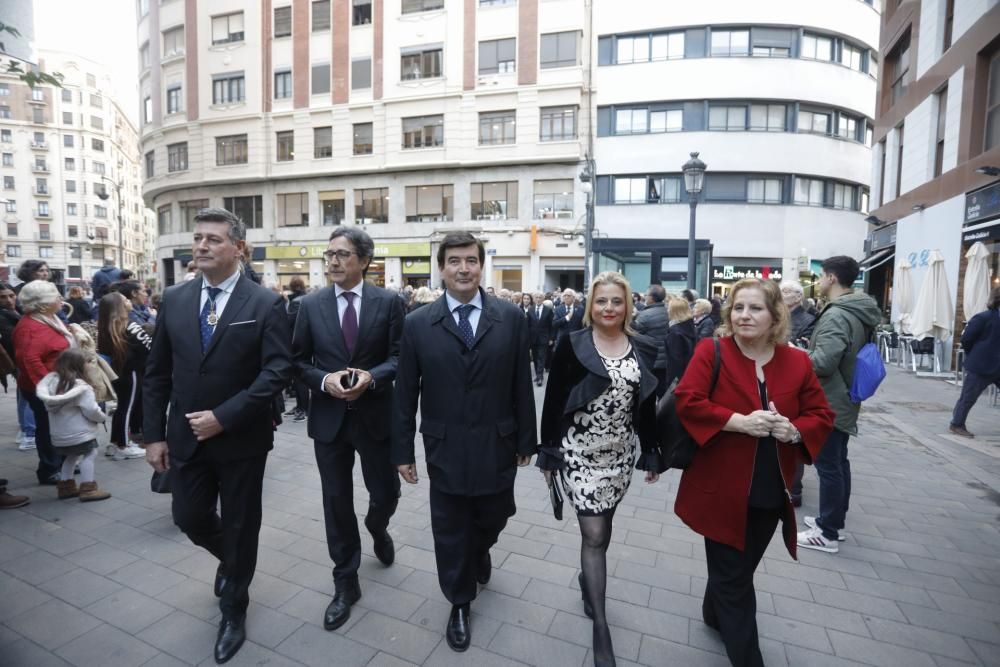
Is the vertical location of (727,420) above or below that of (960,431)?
above

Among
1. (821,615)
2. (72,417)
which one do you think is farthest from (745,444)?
(72,417)

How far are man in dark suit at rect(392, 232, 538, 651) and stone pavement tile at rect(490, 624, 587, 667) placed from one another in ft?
0.68

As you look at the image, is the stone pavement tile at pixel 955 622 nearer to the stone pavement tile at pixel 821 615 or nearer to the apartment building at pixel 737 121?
the stone pavement tile at pixel 821 615

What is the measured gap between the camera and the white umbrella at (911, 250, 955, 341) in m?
11.5

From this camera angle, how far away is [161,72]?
32.0 meters

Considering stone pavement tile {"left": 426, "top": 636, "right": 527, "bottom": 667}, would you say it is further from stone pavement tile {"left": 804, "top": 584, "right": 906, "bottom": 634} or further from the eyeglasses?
the eyeglasses

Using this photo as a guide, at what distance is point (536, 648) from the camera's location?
2859 millimetres

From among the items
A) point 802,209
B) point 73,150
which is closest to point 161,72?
point 802,209

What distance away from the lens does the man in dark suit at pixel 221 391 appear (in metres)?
2.81

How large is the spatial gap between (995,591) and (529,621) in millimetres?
3203

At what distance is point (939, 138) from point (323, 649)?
18763 millimetres

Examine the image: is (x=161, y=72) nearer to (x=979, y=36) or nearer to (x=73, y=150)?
(x=979, y=36)

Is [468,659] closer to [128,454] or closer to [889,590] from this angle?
[889,590]

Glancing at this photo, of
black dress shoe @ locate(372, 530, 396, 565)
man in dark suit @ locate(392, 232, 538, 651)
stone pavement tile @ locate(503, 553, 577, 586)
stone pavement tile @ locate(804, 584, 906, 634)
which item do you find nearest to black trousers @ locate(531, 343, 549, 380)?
stone pavement tile @ locate(503, 553, 577, 586)
